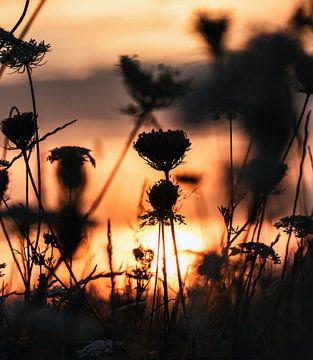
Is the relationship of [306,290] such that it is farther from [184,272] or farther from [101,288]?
[101,288]

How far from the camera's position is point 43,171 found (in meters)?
3.33

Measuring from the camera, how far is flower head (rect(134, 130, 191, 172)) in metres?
2.45

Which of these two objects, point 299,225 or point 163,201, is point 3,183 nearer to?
point 163,201

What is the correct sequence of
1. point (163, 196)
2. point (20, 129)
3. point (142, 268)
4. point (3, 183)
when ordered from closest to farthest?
point (163, 196)
point (20, 129)
point (3, 183)
point (142, 268)

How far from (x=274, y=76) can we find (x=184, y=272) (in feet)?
Result: 9.09

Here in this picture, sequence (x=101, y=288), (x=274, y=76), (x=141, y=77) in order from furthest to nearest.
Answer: (x=101, y=288) < (x=141, y=77) < (x=274, y=76)

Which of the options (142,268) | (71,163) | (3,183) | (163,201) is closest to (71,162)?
(71,163)

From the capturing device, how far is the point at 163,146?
Result: 8.11 feet

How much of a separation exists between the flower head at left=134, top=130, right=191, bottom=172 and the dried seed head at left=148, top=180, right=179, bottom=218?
0.12 m

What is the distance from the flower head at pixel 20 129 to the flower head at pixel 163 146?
476mm

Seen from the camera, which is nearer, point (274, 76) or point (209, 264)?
point (274, 76)

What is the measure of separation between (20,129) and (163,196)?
63 centimetres

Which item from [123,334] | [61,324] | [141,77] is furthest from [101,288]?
[61,324]

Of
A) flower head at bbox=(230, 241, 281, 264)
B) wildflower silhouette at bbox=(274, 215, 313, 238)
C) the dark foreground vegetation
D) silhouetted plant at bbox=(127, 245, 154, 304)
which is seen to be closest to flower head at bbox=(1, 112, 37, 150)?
the dark foreground vegetation
